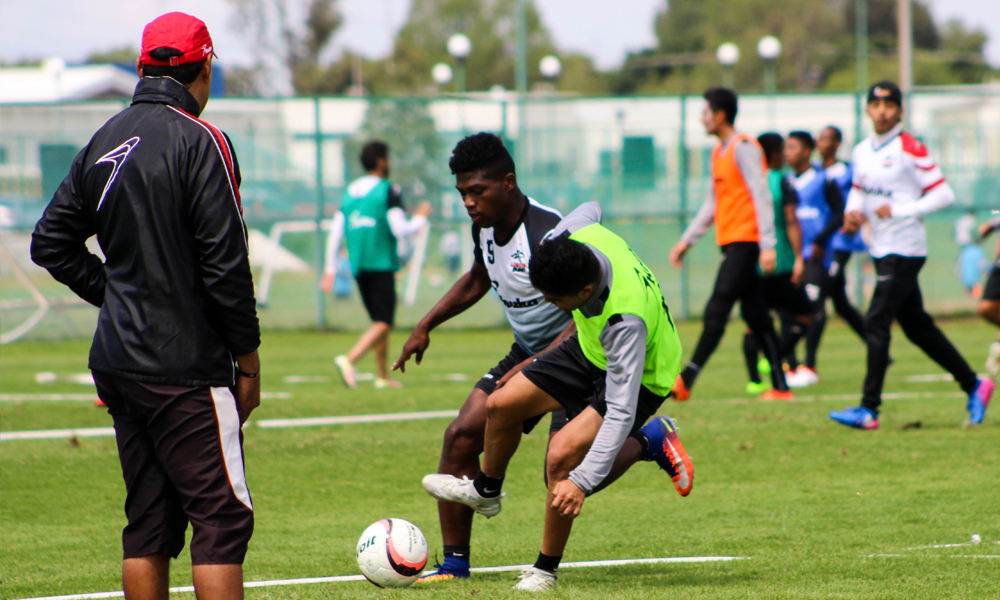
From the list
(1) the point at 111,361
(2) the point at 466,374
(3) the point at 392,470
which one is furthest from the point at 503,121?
(1) the point at 111,361

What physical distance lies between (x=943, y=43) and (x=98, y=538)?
332 feet

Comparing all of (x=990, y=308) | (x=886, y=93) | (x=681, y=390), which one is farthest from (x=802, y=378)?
(x=886, y=93)

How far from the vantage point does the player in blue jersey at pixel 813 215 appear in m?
10.7

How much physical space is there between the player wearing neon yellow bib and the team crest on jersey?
0.65 ft

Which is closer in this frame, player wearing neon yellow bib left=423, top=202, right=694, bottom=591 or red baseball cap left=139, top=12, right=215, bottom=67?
red baseball cap left=139, top=12, right=215, bottom=67

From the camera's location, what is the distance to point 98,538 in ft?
18.0

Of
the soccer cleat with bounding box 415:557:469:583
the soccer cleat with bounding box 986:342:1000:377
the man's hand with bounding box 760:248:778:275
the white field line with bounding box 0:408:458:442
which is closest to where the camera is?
the soccer cleat with bounding box 415:557:469:583

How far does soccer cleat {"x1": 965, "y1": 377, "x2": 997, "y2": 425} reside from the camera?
7.91 m

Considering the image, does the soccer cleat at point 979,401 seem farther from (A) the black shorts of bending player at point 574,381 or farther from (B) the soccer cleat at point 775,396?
(A) the black shorts of bending player at point 574,381

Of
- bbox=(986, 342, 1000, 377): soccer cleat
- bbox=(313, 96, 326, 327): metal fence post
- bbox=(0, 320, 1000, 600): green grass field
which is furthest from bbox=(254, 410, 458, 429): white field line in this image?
bbox=(313, 96, 326, 327): metal fence post

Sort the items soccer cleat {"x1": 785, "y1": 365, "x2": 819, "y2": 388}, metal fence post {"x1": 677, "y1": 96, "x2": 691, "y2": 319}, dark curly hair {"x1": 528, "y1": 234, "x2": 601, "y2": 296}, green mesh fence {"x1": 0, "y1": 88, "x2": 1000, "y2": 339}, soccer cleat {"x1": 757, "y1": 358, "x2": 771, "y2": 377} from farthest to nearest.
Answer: metal fence post {"x1": 677, "y1": 96, "x2": 691, "y2": 319}
green mesh fence {"x1": 0, "y1": 88, "x2": 1000, "y2": 339}
soccer cleat {"x1": 785, "y1": 365, "x2": 819, "y2": 388}
soccer cleat {"x1": 757, "y1": 358, "x2": 771, "y2": 377}
dark curly hair {"x1": 528, "y1": 234, "x2": 601, "y2": 296}

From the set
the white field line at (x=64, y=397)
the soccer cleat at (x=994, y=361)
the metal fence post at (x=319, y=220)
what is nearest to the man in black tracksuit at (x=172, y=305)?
the white field line at (x=64, y=397)

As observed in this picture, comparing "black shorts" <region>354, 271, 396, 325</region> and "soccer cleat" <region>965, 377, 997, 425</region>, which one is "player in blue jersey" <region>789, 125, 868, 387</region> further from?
"black shorts" <region>354, 271, 396, 325</region>

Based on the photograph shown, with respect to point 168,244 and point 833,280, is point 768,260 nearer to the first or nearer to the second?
point 833,280
